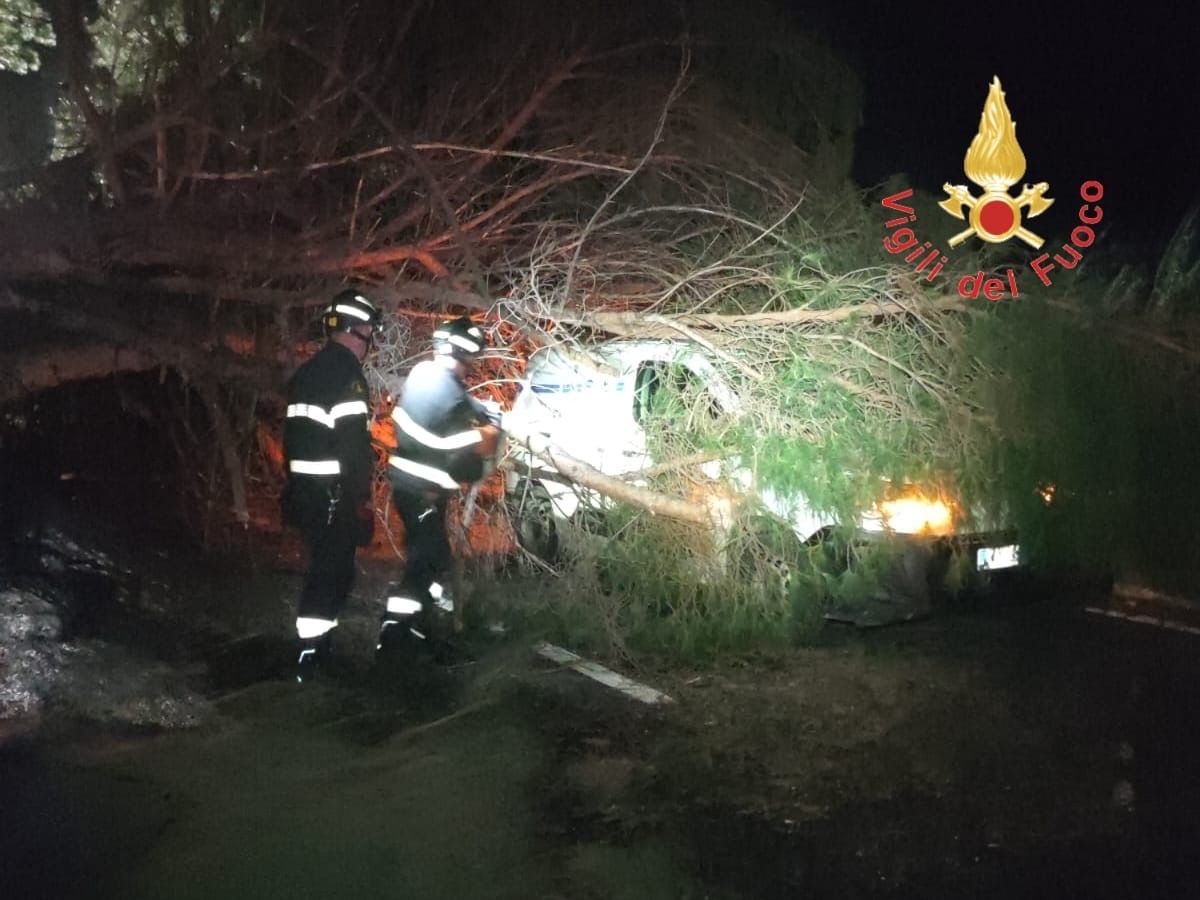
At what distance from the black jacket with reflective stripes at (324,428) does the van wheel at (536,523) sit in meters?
1.28

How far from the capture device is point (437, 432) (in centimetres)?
573

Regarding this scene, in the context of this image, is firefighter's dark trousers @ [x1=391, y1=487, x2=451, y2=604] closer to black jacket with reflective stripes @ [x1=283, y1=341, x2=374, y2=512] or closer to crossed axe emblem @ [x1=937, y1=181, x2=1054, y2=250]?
black jacket with reflective stripes @ [x1=283, y1=341, x2=374, y2=512]

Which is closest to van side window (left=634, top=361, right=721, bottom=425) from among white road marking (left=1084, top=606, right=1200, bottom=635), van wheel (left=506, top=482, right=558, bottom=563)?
van wheel (left=506, top=482, right=558, bottom=563)

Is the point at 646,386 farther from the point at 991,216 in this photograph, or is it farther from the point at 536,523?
the point at 991,216

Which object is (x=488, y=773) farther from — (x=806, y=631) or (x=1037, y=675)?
(x=1037, y=675)

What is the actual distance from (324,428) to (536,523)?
5.22ft

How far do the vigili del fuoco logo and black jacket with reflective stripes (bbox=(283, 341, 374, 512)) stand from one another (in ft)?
10.1

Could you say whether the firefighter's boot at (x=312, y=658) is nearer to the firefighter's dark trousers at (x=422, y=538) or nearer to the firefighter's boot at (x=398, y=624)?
the firefighter's boot at (x=398, y=624)

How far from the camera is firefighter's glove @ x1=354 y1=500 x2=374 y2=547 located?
569cm

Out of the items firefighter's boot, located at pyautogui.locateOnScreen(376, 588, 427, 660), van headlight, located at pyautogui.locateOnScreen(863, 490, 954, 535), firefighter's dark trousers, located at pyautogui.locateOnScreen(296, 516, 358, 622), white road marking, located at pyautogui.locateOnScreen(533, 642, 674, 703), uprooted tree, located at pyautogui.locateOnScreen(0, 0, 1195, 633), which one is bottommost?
white road marking, located at pyautogui.locateOnScreen(533, 642, 674, 703)

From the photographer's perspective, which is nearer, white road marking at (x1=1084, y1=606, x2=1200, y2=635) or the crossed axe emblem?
white road marking at (x1=1084, y1=606, x2=1200, y2=635)

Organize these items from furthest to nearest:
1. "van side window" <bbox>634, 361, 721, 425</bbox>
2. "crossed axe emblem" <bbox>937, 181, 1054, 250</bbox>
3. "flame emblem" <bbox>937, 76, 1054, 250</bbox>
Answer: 1. "flame emblem" <bbox>937, 76, 1054, 250</bbox>
2. "crossed axe emblem" <bbox>937, 181, 1054, 250</bbox>
3. "van side window" <bbox>634, 361, 721, 425</bbox>

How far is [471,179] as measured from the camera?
298 inches

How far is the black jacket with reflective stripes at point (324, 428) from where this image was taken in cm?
548
